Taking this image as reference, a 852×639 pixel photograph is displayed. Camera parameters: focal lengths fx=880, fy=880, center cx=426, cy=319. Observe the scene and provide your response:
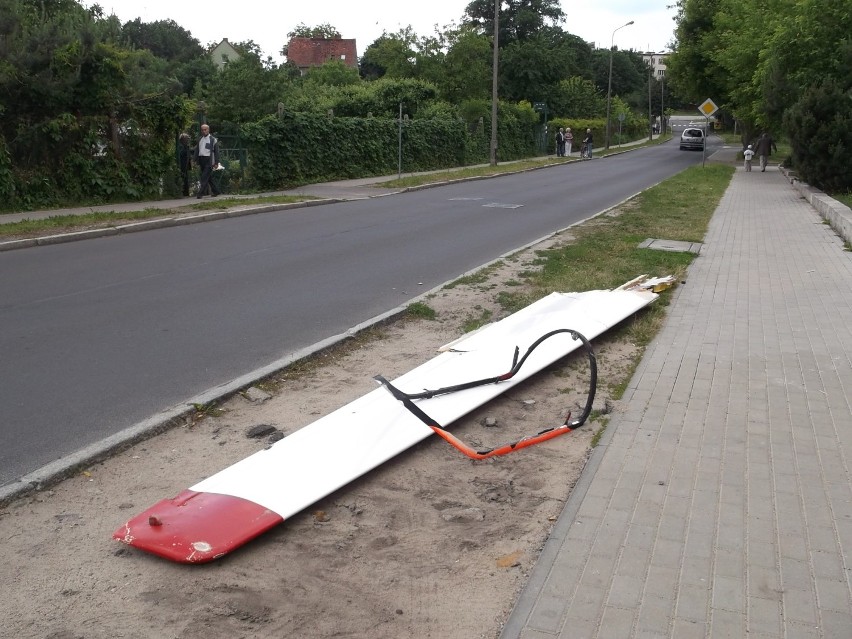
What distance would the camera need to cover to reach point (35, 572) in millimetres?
3729

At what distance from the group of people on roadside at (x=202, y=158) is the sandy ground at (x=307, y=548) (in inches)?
626

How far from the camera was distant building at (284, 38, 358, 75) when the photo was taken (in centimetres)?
9694

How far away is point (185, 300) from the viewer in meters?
9.31

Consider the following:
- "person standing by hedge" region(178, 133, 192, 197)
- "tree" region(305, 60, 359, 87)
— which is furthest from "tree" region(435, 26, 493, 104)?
"person standing by hedge" region(178, 133, 192, 197)

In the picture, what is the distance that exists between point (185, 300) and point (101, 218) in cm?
763

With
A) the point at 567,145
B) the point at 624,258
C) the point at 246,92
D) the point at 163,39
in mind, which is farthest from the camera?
the point at 163,39

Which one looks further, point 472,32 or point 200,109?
point 472,32

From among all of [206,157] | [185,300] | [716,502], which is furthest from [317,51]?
[716,502]

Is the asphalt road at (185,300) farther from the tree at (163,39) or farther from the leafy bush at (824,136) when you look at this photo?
the tree at (163,39)

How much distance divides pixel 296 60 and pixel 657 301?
305 feet

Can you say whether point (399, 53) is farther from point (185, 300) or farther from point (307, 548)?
point (307, 548)

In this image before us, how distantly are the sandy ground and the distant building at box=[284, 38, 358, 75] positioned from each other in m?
94.3

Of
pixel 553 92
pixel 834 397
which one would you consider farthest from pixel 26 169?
pixel 553 92

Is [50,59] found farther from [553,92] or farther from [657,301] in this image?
[553,92]
